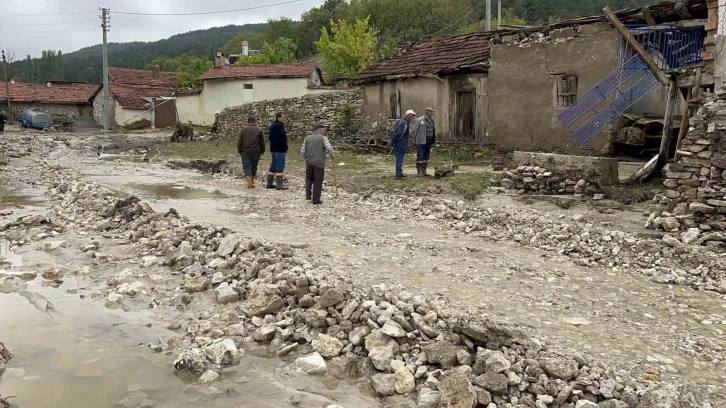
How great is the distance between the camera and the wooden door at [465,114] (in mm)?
19188

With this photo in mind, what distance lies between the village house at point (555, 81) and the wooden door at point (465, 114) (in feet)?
0.11

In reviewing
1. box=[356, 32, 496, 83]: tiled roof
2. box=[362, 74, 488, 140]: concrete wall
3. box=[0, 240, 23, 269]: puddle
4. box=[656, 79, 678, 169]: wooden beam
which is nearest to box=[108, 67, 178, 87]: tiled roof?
box=[356, 32, 496, 83]: tiled roof

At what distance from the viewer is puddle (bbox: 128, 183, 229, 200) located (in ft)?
40.5

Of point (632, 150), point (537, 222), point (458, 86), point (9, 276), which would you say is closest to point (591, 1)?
point (458, 86)

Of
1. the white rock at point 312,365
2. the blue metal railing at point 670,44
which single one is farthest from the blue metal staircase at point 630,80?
the white rock at point 312,365

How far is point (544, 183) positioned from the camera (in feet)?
36.6

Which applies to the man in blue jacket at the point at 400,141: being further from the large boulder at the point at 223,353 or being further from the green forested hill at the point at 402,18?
the green forested hill at the point at 402,18

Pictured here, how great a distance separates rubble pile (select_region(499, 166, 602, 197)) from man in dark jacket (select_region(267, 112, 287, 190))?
15.8ft

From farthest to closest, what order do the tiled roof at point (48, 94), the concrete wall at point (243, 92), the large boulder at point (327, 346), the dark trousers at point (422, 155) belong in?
the tiled roof at point (48, 94)
the concrete wall at point (243, 92)
the dark trousers at point (422, 155)
the large boulder at point (327, 346)

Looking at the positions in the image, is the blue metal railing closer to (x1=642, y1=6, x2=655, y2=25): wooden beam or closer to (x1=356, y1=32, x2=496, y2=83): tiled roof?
(x1=642, y1=6, x2=655, y2=25): wooden beam

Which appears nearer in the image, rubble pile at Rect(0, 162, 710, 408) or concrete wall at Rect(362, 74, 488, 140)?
rubble pile at Rect(0, 162, 710, 408)

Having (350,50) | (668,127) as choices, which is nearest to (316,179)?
(668,127)

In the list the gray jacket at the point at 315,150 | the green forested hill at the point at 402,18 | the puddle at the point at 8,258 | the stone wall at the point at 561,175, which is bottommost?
the puddle at the point at 8,258

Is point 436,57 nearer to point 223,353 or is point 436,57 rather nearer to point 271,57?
point 223,353
